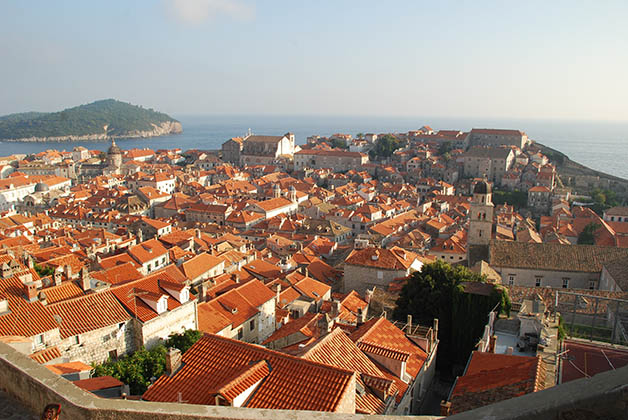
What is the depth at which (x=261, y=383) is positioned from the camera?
7441mm

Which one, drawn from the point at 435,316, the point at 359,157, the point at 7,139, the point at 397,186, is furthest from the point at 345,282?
the point at 7,139

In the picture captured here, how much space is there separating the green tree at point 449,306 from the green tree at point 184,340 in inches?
318

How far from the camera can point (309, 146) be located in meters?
103

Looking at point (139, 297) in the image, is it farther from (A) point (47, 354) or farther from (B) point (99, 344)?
(A) point (47, 354)

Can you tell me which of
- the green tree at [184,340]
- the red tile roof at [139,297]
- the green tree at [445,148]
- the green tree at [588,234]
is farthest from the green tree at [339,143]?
the green tree at [184,340]

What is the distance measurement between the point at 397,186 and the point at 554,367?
2291 inches

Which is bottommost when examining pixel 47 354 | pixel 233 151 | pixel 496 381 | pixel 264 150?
pixel 233 151

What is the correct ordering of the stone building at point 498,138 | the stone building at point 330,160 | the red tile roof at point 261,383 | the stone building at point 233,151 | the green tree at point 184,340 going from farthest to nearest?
the stone building at point 233,151 < the stone building at point 498,138 < the stone building at point 330,160 < the green tree at point 184,340 < the red tile roof at point 261,383

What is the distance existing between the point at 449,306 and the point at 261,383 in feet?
34.6

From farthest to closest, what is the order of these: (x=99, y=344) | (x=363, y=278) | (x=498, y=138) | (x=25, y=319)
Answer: (x=498, y=138), (x=363, y=278), (x=99, y=344), (x=25, y=319)

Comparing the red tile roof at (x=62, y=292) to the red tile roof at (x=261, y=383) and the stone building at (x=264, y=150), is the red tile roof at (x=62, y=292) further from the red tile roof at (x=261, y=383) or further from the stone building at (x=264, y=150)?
the stone building at (x=264, y=150)

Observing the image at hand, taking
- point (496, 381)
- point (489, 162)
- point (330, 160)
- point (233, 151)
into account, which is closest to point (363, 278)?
point (496, 381)

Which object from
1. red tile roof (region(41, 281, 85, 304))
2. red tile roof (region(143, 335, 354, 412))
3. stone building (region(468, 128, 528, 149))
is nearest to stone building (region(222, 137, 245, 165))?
stone building (region(468, 128, 528, 149))

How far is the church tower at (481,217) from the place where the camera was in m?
29.1
